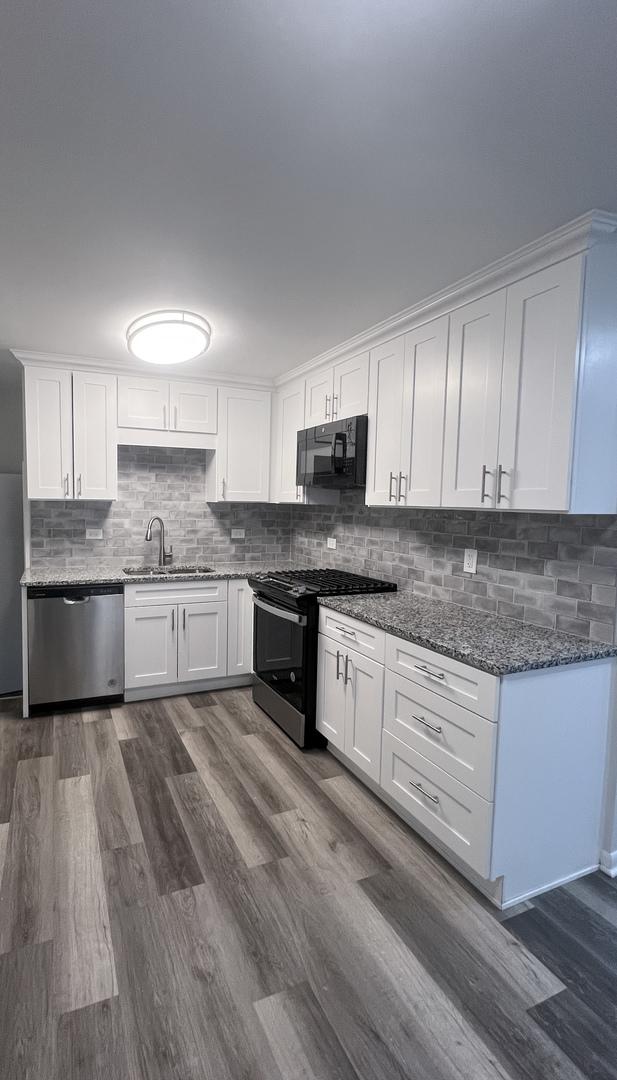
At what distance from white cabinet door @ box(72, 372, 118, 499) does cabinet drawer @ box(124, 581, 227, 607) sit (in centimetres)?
70

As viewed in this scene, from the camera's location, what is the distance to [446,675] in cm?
199

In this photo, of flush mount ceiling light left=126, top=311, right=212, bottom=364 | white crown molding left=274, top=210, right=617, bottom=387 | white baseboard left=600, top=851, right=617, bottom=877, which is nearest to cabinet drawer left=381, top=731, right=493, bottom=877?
white baseboard left=600, top=851, right=617, bottom=877

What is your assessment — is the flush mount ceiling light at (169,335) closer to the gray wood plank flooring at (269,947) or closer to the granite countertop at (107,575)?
the granite countertop at (107,575)

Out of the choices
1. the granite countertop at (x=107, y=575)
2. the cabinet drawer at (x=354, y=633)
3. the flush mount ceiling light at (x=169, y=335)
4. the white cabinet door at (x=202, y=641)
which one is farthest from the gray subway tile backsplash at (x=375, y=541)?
the flush mount ceiling light at (x=169, y=335)

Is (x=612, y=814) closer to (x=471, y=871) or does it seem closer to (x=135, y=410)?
(x=471, y=871)

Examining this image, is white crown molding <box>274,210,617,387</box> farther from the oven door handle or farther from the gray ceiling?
the oven door handle

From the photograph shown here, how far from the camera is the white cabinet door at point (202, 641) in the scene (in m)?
3.68

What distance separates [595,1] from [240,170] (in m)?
0.91

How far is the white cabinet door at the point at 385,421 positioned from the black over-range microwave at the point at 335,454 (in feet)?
0.20

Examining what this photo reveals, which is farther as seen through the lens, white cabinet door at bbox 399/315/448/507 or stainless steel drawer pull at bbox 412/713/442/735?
white cabinet door at bbox 399/315/448/507

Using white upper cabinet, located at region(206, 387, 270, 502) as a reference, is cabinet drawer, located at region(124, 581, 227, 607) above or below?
below

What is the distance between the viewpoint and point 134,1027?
1.41m

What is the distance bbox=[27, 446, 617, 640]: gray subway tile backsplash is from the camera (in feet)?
6.99

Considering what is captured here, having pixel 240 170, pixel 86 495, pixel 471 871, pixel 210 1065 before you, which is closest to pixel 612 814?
pixel 471 871
